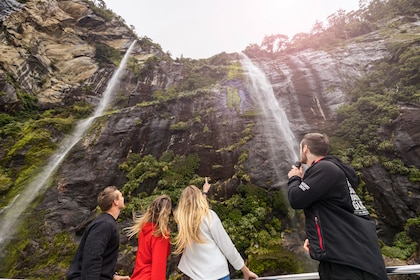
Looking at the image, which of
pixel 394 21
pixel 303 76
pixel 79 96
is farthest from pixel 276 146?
pixel 394 21

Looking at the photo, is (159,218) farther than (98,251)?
Yes

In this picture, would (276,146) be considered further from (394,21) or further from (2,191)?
(394,21)

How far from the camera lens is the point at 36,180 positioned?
12148mm

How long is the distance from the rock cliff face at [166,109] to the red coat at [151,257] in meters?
8.18

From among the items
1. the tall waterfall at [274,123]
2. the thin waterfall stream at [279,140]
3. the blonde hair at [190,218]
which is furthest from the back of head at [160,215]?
the tall waterfall at [274,123]

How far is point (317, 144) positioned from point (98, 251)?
286 centimetres

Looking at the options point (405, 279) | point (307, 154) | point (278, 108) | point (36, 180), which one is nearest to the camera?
point (307, 154)

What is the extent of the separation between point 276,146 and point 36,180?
1270 centimetres

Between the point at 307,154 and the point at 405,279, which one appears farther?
the point at 405,279

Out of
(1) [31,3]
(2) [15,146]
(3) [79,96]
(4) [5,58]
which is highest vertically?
(1) [31,3]

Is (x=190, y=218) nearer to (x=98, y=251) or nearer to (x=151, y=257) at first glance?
(x=151, y=257)

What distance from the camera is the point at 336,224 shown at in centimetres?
227

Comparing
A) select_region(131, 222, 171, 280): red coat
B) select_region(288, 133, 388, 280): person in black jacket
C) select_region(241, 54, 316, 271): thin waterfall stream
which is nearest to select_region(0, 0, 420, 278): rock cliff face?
select_region(241, 54, 316, 271): thin waterfall stream

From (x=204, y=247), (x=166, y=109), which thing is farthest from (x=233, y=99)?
(x=204, y=247)
